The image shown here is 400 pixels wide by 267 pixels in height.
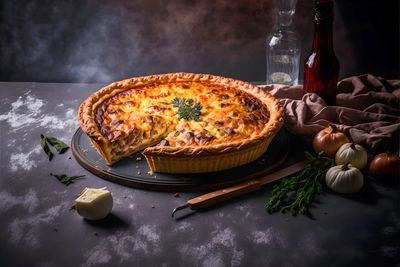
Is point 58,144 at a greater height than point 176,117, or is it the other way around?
point 176,117

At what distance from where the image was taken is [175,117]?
3934mm

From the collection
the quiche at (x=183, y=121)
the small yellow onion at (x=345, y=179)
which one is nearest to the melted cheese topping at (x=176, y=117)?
the quiche at (x=183, y=121)

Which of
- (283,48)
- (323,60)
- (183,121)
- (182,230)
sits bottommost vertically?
(182,230)

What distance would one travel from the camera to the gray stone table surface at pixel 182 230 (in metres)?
2.76

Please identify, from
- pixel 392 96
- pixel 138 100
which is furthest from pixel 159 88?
pixel 392 96

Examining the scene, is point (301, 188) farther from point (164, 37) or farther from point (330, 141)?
point (164, 37)

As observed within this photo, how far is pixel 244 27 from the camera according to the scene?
541cm

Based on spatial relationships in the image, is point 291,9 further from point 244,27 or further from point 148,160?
point 148,160

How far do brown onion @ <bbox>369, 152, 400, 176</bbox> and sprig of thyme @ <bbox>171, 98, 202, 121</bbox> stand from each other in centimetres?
137

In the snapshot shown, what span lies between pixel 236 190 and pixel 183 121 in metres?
0.84

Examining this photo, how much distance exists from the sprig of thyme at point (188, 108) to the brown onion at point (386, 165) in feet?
4.50

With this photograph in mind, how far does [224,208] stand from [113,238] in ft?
2.46

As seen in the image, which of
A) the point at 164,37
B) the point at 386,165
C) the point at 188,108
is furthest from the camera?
the point at 164,37

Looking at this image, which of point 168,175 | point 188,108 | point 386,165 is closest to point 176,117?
point 188,108
